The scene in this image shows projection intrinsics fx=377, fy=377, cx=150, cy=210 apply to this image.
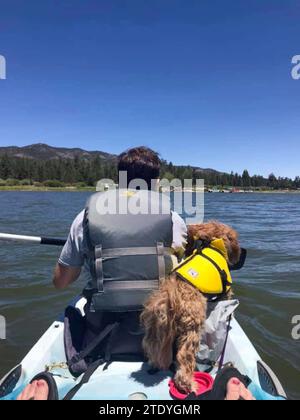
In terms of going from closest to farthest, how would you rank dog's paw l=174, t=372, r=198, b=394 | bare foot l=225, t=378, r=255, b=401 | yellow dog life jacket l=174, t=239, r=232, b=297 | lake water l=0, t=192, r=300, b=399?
bare foot l=225, t=378, r=255, b=401 → dog's paw l=174, t=372, r=198, b=394 → yellow dog life jacket l=174, t=239, r=232, b=297 → lake water l=0, t=192, r=300, b=399

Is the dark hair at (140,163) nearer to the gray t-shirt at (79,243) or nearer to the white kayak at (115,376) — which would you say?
the gray t-shirt at (79,243)

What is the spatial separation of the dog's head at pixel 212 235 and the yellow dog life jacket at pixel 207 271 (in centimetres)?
15

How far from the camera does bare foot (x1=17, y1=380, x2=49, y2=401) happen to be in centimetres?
287

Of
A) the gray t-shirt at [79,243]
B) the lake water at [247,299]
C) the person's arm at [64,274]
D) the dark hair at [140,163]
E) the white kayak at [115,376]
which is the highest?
the dark hair at [140,163]

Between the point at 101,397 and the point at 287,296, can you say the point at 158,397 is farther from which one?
the point at 287,296

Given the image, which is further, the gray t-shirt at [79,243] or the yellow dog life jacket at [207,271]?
the gray t-shirt at [79,243]

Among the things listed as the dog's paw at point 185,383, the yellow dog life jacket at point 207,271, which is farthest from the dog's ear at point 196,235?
the dog's paw at point 185,383

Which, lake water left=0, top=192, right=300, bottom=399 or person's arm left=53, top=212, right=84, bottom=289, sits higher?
person's arm left=53, top=212, right=84, bottom=289

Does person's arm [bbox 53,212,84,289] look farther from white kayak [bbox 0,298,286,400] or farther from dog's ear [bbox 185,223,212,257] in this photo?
dog's ear [bbox 185,223,212,257]

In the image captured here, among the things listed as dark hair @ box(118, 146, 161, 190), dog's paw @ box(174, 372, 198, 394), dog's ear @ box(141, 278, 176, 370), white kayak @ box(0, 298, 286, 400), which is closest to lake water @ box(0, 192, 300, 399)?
white kayak @ box(0, 298, 286, 400)

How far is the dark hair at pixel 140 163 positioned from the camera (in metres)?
3.54

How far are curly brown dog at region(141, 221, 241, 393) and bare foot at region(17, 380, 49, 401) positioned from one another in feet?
2.90

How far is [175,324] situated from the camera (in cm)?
324

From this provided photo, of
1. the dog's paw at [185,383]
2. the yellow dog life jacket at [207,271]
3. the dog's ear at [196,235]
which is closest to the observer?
the dog's paw at [185,383]
